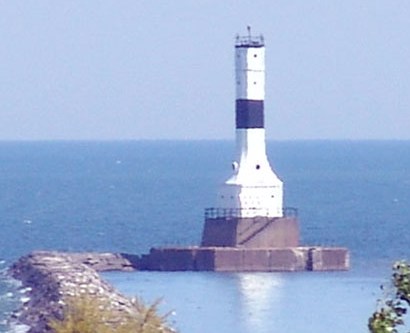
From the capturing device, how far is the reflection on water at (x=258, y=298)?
33906mm

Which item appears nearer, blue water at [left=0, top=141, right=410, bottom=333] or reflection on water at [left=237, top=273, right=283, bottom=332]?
reflection on water at [left=237, top=273, right=283, bottom=332]

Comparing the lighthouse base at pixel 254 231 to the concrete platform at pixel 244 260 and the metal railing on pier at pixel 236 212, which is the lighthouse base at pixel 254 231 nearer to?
the metal railing on pier at pixel 236 212

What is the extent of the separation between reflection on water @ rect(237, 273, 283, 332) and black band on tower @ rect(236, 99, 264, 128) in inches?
125

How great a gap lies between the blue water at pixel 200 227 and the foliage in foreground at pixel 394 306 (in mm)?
21344

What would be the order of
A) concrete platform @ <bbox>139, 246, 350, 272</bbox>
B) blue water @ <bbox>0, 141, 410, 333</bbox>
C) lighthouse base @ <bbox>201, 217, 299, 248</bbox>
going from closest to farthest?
blue water @ <bbox>0, 141, 410, 333</bbox>
concrete platform @ <bbox>139, 246, 350, 272</bbox>
lighthouse base @ <bbox>201, 217, 299, 248</bbox>

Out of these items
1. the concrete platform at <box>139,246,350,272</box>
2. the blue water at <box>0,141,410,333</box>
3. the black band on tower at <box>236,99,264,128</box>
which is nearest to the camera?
the blue water at <box>0,141,410,333</box>

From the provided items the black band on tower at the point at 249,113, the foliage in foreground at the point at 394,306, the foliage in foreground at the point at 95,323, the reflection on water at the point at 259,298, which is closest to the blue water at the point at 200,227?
the reflection on water at the point at 259,298

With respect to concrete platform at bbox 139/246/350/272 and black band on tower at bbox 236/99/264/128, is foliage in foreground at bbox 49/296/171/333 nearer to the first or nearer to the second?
black band on tower at bbox 236/99/264/128

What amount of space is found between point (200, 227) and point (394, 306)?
5265 centimetres

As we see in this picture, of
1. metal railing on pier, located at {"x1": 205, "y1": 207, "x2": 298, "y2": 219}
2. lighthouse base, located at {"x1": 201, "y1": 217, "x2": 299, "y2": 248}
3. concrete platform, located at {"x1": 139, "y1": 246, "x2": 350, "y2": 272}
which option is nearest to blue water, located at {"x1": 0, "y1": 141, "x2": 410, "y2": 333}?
concrete platform, located at {"x1": 139, "y1": 246, "x2": 350, "y2": 272}

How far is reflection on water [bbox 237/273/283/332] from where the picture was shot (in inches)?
1335

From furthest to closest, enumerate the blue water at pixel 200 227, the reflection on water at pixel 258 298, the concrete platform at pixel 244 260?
the concrete platform at pixel 244 260
the blue water at pixel 200 227
the reflection on water at pixel 258 298

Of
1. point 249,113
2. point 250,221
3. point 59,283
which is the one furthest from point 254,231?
point 59,283

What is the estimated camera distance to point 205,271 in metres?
42.8
